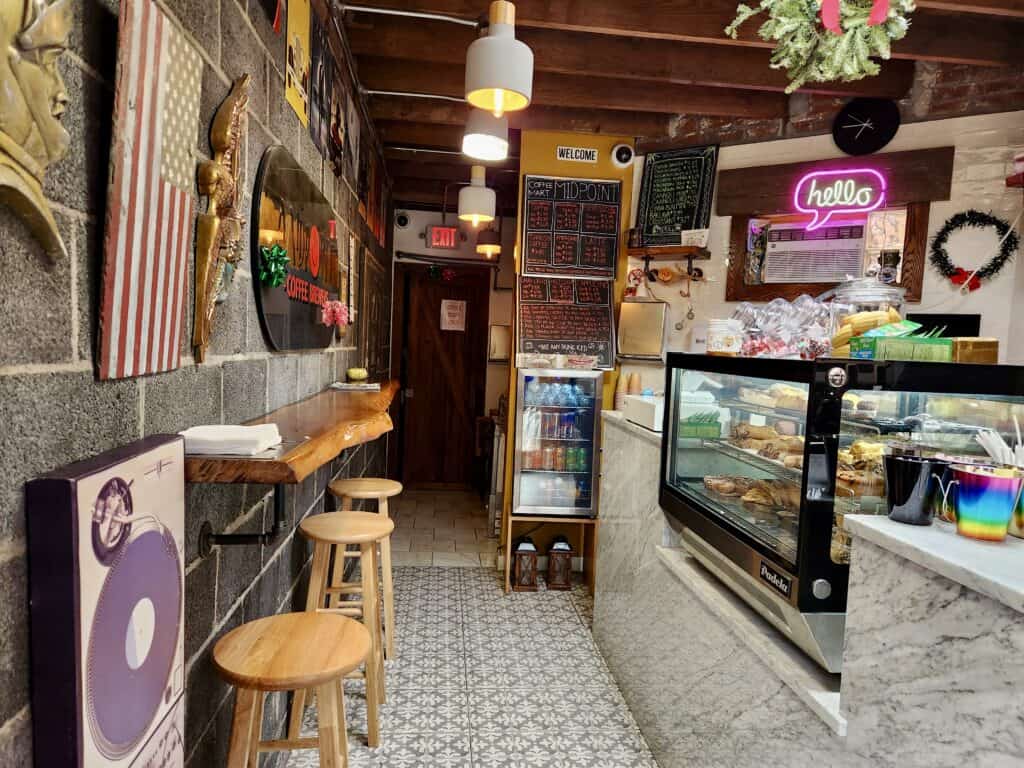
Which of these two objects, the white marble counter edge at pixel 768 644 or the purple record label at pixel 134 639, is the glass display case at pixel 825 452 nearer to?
the white marble counter edge at pixel 768 644

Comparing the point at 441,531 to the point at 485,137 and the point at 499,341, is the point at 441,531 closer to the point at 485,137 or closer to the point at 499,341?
the point at 499,341

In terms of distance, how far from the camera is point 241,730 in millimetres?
1576

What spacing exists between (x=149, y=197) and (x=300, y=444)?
0.58 metres

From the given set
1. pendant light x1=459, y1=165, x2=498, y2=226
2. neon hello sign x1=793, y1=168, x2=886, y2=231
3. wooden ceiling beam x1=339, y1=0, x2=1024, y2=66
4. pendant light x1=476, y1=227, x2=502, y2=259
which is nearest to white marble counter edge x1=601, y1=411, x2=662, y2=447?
neon hello sign x1=793, y1=168, x2=886, y2=231

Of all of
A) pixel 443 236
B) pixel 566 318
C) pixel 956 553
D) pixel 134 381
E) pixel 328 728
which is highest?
pixel 443 236

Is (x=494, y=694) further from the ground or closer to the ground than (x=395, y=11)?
closer to the ground

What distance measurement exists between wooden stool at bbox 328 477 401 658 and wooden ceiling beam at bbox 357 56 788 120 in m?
2.43

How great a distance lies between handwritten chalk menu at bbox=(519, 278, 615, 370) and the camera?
4.32 m

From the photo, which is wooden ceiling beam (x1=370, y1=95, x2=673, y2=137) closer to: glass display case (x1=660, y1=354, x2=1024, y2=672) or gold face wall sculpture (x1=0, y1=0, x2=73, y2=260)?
glass display case (x1=660, y1=354, x2=1024, y2=672)

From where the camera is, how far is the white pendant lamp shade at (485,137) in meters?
3.16

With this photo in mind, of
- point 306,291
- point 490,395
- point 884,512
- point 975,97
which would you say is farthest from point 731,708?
point 490,395

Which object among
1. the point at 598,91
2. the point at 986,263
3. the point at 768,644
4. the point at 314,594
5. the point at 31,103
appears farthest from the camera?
the point at 598,91

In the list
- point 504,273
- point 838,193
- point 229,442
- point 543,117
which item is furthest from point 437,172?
point 229,442

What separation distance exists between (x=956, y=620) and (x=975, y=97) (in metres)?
3.54
